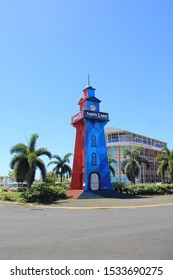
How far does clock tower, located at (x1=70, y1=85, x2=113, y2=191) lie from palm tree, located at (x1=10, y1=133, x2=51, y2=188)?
15.6 feet

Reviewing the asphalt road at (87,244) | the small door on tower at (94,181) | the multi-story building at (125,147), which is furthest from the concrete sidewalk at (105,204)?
the multi-story building at (125,147)

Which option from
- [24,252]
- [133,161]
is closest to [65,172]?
[133,161]

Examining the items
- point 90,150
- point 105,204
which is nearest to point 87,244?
point 105,204

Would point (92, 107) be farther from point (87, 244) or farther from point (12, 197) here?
point (87, 244)

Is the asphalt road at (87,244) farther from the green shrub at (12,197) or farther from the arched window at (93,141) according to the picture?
the arched window at (93,141)

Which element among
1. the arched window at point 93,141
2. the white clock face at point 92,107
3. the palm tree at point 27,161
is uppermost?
the white clock face at point 92,107

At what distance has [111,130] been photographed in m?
108

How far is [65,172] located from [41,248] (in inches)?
2174

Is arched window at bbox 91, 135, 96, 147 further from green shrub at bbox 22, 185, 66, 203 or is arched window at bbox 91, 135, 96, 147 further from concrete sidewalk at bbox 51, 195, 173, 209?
concrete sidewalk at bbox 51, 195, 173, 209

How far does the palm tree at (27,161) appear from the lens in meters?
34.0

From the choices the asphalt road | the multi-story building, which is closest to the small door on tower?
the asphalt road

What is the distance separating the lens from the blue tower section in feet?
118

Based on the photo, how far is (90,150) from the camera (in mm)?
36469
